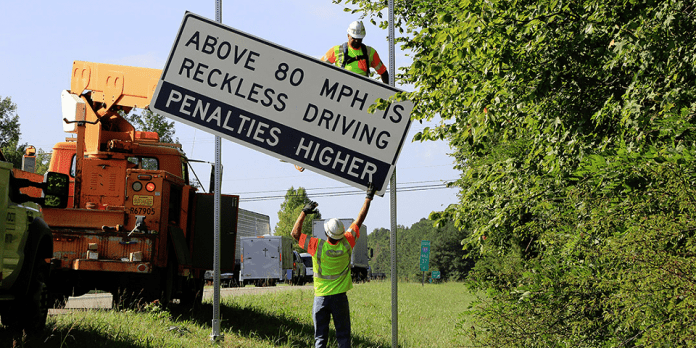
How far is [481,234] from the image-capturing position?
405 inches

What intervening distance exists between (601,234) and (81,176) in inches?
336

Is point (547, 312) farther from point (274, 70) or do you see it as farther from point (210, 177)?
point (210, 177)

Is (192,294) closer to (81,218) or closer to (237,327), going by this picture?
(237,327)

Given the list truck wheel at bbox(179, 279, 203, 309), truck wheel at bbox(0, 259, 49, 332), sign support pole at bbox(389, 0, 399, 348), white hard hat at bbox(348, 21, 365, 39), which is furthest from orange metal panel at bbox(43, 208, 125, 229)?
sign support pole at bbox(389, 0, 399, 348)

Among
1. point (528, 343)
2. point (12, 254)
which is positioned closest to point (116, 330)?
point (12, 254)

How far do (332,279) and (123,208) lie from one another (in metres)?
5.20

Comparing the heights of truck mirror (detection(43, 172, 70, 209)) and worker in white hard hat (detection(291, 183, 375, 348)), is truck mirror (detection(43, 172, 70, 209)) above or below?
above

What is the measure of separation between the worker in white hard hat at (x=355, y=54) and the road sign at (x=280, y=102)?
2301 mm

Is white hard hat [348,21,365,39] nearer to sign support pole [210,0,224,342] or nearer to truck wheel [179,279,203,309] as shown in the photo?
sign support pole [210,0,224,342]

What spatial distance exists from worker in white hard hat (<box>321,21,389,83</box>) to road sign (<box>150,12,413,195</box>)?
7.55 ft

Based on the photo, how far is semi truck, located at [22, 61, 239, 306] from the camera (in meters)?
10.4

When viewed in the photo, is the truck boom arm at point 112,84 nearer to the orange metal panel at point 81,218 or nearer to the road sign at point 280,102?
the orange metal panel at point 81,218

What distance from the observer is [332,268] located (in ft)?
22.4

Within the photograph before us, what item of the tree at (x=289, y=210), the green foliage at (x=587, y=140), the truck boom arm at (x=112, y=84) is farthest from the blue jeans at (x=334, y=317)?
the tree at (x=289, y=210)
